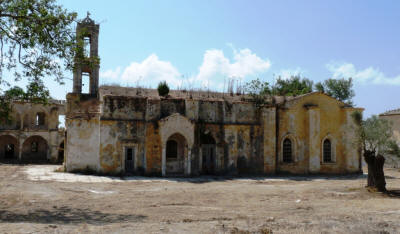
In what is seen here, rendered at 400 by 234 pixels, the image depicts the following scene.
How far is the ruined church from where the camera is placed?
22906mm

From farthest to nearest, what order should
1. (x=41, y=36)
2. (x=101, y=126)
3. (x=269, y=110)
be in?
(x=269, y=110), (x=101, y=126), (x=41, y=36)

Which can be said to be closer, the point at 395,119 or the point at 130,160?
the point at 130,160

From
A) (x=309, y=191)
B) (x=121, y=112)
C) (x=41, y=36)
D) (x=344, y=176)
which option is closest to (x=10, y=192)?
(x=41, y=36)

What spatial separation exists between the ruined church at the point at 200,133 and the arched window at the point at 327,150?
0.07 meters

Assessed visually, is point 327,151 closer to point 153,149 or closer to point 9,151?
point 153,149

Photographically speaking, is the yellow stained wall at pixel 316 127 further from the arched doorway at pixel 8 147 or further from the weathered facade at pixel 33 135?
the arched doorway at pixel 8 147

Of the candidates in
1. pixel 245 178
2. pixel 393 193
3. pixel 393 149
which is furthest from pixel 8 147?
pixel 393 193

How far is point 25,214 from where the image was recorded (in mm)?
11258

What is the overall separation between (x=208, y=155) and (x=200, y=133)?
1.73 m

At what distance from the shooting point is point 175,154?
24.6 meters

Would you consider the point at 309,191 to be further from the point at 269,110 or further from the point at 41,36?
the point at 41,36

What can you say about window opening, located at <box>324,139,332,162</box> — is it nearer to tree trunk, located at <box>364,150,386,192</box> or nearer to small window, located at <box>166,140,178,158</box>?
tree trunk, located at <box>364,150,386,192</box>

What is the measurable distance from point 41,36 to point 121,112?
1056 centimetres

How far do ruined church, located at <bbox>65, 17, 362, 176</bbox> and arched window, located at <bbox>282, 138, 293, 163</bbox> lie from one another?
0.07 meters
